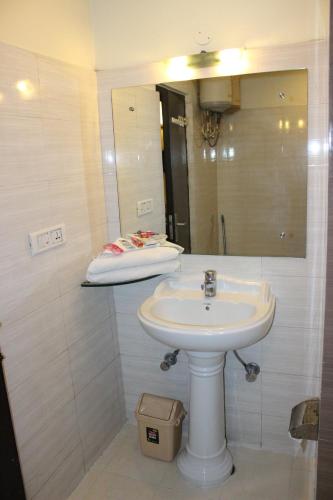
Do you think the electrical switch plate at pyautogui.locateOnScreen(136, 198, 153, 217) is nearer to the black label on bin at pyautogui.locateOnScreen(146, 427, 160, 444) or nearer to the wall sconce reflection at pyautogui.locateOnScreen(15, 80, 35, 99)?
the wall sconce reflection at pyautogui.locateOnScreen(15, 80, 35, 99)

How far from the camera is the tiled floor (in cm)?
188

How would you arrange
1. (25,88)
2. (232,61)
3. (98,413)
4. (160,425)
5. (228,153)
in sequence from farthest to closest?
1. (98,413)
2. (160,425)
3. (228,153)
4. (232,61)
5. (25,88)

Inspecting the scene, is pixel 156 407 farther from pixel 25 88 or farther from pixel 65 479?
pixel 25 88

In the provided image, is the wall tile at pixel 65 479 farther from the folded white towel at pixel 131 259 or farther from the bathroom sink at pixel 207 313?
the folded white towel at pixel 131 259

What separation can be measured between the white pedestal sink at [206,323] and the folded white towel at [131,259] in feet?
0.53

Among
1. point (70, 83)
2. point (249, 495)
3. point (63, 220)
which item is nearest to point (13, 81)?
point (70, 83)

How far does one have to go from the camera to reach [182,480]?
1.97 meters

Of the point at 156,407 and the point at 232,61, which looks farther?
the point at 156,407

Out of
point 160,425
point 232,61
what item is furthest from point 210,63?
point 160,425

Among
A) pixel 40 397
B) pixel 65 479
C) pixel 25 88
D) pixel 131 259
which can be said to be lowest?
pixel 65 479

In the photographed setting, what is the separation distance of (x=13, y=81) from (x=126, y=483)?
1835 mm

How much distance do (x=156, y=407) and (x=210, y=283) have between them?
722 mm

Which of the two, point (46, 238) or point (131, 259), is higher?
point (46, 238)

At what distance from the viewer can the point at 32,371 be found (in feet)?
5.36
